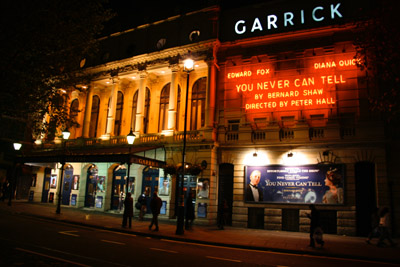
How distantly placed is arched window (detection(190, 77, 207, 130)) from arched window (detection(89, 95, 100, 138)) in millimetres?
11065

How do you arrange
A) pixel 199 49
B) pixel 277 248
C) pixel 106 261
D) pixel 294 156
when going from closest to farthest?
pixel 106 261 → pixel 277 248 → pixel 294 156 → pixel 199 49

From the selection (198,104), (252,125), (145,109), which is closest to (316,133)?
(252,125)

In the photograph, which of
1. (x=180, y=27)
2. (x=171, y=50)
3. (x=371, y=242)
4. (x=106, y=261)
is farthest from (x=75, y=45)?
(x=371, y=242)

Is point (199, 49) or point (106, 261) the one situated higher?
point (199, 49)

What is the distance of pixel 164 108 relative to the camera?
2628 cm

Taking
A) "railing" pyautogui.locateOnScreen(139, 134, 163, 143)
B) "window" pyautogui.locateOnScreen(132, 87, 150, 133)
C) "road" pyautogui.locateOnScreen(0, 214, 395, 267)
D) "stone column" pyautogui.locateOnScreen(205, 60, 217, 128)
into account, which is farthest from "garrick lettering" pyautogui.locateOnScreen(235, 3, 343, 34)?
"road" pyautogui.locateOnScreen(0, 214, 395, 267)

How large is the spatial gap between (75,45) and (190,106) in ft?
39.2

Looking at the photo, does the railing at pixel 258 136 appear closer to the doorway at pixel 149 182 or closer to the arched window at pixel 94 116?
the doorway at pixel 149 182

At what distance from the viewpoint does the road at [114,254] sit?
841 cm

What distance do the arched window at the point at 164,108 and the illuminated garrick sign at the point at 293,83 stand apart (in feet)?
20.5

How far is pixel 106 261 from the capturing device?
8508mm

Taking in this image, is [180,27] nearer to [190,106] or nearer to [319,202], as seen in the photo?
[190,106]

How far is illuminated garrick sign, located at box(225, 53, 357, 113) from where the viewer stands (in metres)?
19.2

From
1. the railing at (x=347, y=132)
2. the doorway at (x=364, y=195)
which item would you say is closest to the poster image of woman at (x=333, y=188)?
the doorway at (x=364, y=195)
